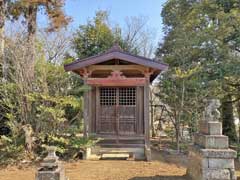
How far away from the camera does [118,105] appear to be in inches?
351

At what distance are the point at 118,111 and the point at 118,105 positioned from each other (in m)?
0.19

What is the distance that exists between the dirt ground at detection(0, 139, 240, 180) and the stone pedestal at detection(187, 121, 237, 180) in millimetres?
1090

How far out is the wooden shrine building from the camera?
8.64 m

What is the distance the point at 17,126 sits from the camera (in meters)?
7.49

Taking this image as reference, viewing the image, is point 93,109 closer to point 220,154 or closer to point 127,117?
point 127,117

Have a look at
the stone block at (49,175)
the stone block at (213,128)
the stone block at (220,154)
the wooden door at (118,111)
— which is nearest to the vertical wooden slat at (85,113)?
the wooden door at (118,111)

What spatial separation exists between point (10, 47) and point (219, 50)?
22.9 feet

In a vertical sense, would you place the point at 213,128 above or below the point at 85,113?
below

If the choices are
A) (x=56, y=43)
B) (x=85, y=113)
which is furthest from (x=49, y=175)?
(x=56, y=43)

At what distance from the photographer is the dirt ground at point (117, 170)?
6.02 metres

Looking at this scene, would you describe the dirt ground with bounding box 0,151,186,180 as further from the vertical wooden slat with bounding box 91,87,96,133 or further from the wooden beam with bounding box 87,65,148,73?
the wooden beam with bounding box 87,65,148,73

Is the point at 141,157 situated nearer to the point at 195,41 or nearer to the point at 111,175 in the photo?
the point at 111,175

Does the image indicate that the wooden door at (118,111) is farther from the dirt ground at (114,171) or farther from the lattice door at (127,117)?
the dirt ground at (114,171)

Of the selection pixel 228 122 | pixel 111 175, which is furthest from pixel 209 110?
pixel 228 122
